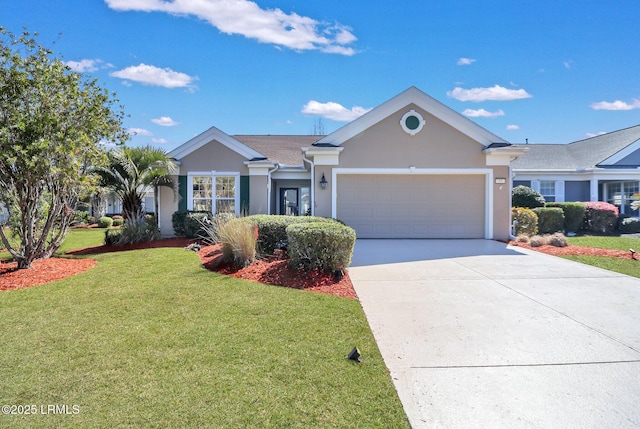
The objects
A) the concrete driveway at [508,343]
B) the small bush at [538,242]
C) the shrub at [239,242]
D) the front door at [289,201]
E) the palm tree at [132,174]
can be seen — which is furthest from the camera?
the front door at [289,201]

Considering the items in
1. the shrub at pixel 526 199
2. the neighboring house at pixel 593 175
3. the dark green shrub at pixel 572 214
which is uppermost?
the neighboring house at pixel 593 175

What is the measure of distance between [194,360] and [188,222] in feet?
35.2

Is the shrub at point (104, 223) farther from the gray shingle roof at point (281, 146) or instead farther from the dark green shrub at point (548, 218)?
the dark green shrub at point (548, 218)

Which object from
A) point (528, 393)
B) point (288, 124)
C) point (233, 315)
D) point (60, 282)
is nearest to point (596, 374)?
point (528, 393)

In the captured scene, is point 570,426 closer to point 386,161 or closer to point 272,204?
point 386,161

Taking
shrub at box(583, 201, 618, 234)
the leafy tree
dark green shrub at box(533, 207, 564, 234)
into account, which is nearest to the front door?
the leafy tree

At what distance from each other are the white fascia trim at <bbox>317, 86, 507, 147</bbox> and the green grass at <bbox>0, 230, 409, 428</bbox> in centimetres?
809

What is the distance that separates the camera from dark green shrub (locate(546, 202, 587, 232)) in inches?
643

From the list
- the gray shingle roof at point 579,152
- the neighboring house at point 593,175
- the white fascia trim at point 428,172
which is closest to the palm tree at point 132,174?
the white fascia trim at point 428,172

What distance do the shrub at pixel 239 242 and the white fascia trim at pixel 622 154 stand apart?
20976 millimetres

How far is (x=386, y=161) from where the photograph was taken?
42.7 ft

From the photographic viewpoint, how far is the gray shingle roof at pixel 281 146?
18047 mm

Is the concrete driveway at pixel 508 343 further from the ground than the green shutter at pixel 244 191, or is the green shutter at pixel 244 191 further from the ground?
the green shutter at pixel 244 191

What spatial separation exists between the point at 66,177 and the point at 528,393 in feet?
31.0
